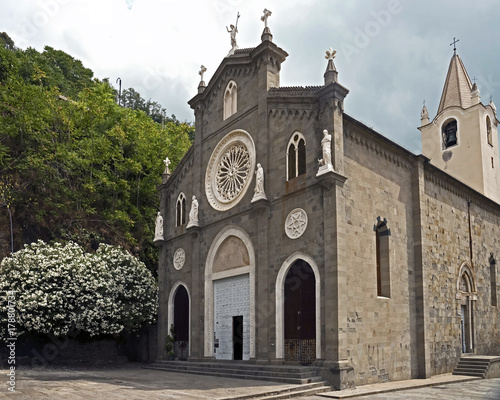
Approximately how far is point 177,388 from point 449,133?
84.7 ft

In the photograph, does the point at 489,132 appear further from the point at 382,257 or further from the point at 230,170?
the point at 230,170

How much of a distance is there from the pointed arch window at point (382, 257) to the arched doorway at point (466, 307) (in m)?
5.85

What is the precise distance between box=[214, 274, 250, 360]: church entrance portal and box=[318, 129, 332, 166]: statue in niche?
6431 millimetres

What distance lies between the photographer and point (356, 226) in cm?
1859

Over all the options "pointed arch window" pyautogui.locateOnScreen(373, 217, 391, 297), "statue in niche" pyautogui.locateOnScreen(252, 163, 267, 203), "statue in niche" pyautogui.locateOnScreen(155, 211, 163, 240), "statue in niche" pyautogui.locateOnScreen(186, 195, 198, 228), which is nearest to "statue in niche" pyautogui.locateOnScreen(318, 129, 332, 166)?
"statue in niche" pyautogui.locateOnScreen(252, 163, 267, 203)

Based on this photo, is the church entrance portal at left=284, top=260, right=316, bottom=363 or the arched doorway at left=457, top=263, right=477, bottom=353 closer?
the church entrance portal at left=284, top=260, right=316, bottom=363

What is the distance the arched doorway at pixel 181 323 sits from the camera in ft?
82.4

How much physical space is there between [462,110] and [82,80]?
115ft

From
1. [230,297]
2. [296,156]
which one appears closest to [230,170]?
[296,156]

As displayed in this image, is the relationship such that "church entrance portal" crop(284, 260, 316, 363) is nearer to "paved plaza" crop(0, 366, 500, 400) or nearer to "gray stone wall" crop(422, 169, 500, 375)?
"paved plaza" crop(0, 366, 500, 400)

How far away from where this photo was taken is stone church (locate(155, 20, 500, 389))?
18.1 meters

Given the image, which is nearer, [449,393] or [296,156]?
[449,393]

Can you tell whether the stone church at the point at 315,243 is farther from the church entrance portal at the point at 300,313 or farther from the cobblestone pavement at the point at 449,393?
the cobblestone pavement at the point at 449,393

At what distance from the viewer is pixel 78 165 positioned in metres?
31.6
